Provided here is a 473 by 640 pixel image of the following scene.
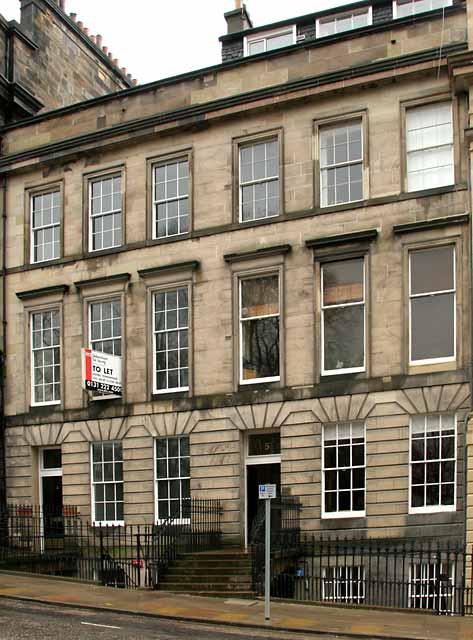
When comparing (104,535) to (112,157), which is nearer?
(104,535)

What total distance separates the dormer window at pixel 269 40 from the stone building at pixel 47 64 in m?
6.86

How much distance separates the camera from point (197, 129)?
24.9 metres

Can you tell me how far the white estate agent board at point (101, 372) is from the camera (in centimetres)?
2412

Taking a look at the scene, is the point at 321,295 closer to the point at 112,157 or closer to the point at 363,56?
the point at 363,56

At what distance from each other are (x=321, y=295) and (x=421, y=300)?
7.86 feet

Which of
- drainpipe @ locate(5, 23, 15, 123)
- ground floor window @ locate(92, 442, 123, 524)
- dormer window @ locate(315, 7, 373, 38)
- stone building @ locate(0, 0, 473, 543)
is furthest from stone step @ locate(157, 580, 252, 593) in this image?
drainpipe @ locate(5, 23, 15, 123)

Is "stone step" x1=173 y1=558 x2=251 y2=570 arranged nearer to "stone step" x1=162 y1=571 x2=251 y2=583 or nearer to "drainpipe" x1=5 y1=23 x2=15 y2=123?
"stone step" x1=162 y1=571 x2=251 y2=583

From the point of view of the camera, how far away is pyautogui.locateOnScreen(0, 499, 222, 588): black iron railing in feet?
72.0

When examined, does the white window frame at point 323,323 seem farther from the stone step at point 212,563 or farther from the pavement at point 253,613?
the pavement at point 253,613

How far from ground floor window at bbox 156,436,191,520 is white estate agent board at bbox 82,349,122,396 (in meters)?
1.87


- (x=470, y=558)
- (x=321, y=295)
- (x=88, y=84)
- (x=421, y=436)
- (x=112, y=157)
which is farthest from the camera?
(x=88, y=84)

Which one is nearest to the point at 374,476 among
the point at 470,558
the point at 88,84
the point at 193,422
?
the point at 470,558

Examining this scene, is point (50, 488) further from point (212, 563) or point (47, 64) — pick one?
point (47, 64)

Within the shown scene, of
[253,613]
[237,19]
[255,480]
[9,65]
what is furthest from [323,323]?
[9,65]
